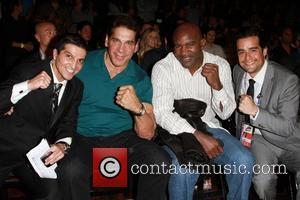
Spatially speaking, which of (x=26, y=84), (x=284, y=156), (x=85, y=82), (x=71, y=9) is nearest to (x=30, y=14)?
(x=71, y=9)

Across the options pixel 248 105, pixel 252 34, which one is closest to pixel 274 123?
pixel 248 105

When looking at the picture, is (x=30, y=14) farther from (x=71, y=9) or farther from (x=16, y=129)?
(x=16, y=129)

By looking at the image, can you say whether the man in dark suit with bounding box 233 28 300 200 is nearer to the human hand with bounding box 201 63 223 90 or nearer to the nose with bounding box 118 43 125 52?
the human hand with bounding box 201 63 223 90

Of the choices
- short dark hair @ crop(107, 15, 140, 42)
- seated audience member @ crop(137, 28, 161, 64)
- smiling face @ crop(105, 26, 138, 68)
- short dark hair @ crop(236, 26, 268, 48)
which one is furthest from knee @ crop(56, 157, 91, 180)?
seated audience member @ crop(137, 28, 161, 64)

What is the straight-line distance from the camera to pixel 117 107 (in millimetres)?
2988

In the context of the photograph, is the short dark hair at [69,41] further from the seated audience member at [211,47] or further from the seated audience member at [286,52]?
the seated audience member at [211,47]

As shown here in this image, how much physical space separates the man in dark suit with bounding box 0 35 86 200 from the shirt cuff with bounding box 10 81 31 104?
0.04 ft

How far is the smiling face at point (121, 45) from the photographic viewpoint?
116 inches

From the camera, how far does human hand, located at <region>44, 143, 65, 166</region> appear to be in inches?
99.7

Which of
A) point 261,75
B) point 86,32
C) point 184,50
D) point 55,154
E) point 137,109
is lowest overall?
point 55,154

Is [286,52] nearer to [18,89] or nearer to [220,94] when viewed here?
[220,94]

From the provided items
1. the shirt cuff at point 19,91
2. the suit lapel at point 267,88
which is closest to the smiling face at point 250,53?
the suit lapel at point 267,88

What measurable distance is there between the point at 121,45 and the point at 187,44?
0.57 metres

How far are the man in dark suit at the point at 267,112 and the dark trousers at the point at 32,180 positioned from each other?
4.86 ft
